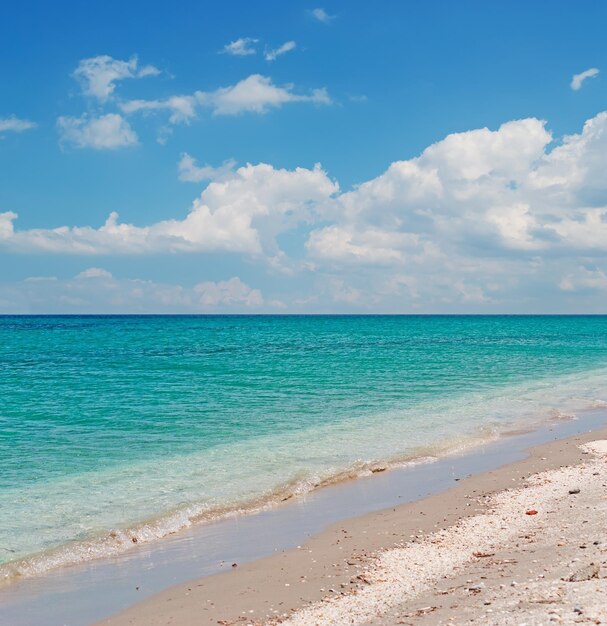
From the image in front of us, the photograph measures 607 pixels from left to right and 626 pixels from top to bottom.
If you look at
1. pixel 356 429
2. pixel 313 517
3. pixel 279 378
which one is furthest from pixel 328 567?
pixel 279 378

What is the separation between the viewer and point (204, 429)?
20969 millimetres

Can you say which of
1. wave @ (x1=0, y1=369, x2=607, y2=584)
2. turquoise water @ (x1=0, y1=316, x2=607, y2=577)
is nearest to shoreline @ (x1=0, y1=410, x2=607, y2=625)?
wave @ (x1=0, y1=369, x2=607, y2=584)

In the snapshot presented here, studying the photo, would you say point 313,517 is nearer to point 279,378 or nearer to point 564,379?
point 279,378

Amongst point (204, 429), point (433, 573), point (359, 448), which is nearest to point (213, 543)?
point (433, 573)

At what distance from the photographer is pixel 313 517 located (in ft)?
41.5

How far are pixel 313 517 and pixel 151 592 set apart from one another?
4286 mm

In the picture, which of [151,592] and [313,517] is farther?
[313,517]

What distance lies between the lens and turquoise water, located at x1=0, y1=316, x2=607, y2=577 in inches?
507

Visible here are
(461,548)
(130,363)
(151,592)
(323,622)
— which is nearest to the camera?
(323,622)

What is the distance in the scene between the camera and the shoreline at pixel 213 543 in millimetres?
9031

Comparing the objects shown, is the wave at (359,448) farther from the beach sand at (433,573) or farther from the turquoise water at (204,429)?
the beach sand at (433,573)

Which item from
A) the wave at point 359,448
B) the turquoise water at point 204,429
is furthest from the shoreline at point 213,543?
the turquoise water at point 204,429

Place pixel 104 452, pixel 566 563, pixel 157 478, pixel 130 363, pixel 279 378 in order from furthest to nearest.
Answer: pixel 130 363
pixel 279 378
pixel 104 452
pixel 157 478
pixel 566 563

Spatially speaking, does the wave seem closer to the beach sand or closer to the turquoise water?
the turquoise water
